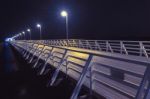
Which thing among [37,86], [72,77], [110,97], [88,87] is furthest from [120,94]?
[37,86]

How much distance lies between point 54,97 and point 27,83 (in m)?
3.49

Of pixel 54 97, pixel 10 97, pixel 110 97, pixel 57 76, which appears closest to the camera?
pixel 110 97

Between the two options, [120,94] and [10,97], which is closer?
[120,94]

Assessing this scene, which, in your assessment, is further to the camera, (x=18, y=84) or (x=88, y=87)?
(x=18, y=84)

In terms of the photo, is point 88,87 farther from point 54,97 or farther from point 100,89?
point 54,97

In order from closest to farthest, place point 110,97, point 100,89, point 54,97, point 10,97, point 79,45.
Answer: point 110,97, point 100,89, point 54,97, point 10,97, point 79,45

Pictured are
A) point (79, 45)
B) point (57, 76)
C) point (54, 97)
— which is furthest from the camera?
point (79, 45)

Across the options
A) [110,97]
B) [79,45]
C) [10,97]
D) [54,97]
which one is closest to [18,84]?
[10,97]

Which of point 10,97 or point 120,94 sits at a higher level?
point 120,94

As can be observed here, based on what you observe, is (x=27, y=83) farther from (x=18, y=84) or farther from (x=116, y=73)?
(x=116, y=73)

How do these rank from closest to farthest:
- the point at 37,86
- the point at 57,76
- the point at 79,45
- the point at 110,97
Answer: the point at 110,97, the point at 37,86, the point at 57,76, the point at 79,45

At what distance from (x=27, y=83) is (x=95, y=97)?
5.00 m

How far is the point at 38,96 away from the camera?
8711mm

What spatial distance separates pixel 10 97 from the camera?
8.95 m
